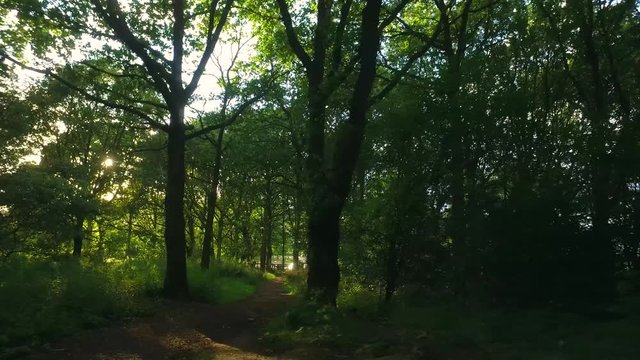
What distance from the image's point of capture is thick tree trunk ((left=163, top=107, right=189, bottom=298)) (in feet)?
50.6

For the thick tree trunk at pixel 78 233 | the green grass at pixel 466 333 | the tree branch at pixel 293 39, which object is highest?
the tree branch at pixel 293 39

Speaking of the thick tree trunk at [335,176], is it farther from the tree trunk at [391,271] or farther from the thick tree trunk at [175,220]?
the thick tree trunk at [175,220]

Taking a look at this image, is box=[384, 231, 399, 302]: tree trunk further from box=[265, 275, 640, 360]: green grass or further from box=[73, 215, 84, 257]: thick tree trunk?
box=[73, 215, 84, 257]: thick tree trunk

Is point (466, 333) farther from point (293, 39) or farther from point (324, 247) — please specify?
point (293, 39)

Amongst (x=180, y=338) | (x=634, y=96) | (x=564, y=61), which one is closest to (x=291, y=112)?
(x=564, y=61)

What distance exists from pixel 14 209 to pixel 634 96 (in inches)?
858

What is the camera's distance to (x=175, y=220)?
1561 centimetres

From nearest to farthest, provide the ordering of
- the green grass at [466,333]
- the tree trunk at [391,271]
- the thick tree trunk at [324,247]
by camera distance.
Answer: the green grass at [466,333] < the thick tree trunk at [324,247] < the tree trunk at [391,271]

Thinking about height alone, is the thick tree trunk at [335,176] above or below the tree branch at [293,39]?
below

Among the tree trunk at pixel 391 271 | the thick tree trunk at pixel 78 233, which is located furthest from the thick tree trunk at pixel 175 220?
the thick tree trunk at pixel 78 233

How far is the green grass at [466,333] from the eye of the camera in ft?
21.2

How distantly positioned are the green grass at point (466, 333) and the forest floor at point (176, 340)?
790mm

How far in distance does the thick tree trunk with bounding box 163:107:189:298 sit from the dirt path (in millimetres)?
968

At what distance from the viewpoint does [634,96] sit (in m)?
17.2
